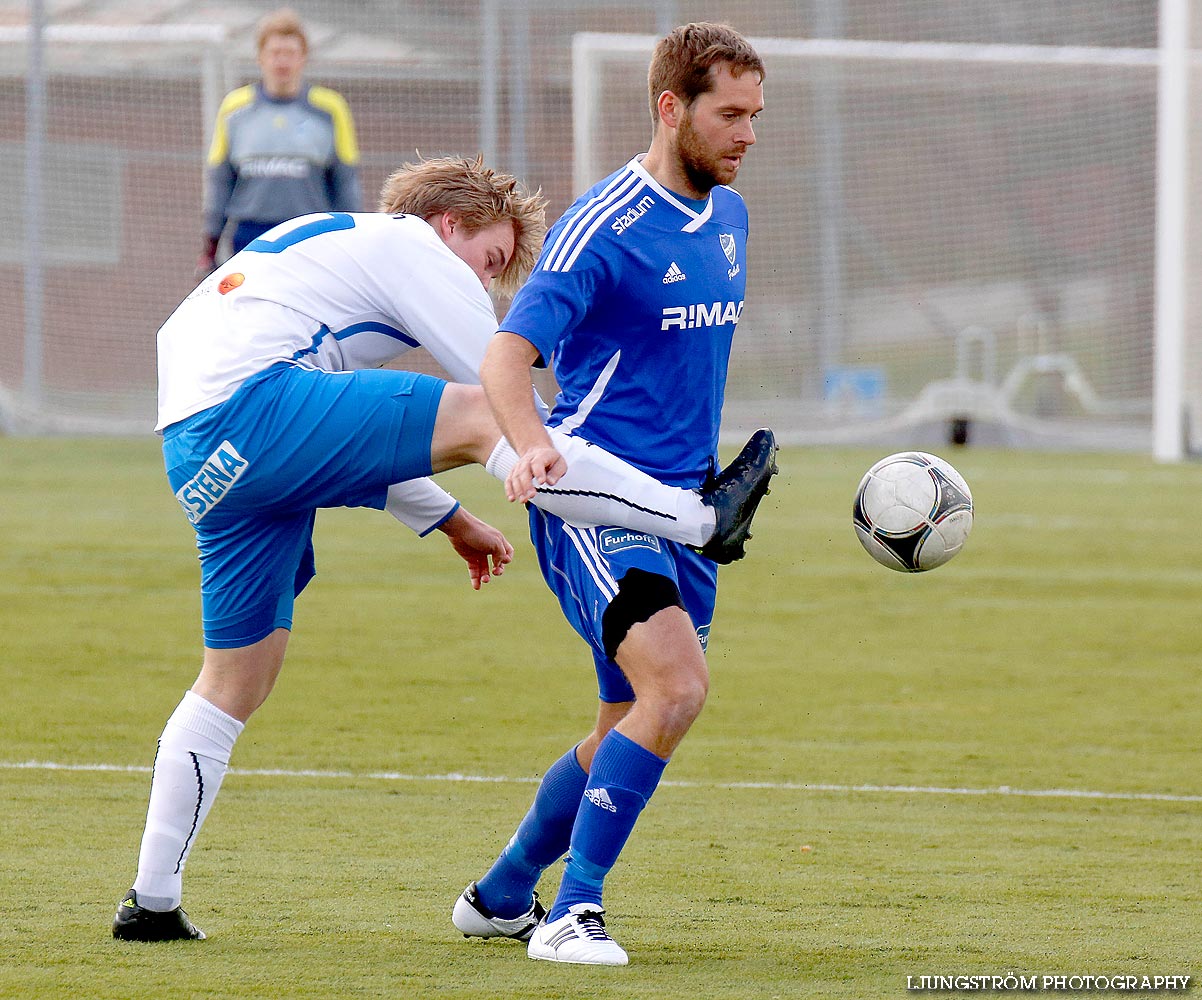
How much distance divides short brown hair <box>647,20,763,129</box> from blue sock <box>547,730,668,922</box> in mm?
1370

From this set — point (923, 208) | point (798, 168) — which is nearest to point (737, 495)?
point (798, 168)

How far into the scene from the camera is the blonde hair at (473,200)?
4.25 meters

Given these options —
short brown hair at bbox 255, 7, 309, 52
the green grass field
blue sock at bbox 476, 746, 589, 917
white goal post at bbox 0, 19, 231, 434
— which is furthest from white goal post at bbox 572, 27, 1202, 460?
blue sock at bbox 476, 746, 589, 917

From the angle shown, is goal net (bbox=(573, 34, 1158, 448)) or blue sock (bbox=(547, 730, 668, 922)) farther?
goal net (bbox=(573, 34, 1158, 448))

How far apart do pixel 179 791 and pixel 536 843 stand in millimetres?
783

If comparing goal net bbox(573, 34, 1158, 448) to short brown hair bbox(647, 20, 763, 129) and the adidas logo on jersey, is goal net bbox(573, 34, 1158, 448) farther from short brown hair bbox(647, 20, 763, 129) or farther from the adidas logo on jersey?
the adidas logo on jersey

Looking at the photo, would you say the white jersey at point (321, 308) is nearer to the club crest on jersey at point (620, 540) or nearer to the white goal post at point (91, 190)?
the club crest on jersey at point (620, 540)

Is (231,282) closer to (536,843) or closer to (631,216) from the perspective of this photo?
(631,216)

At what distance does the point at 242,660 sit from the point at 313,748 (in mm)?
2103

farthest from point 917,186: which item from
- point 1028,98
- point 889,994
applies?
point 889,994

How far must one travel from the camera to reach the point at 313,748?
6164mm

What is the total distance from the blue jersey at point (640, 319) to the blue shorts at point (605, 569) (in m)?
0.17

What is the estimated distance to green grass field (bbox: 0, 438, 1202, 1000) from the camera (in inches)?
154

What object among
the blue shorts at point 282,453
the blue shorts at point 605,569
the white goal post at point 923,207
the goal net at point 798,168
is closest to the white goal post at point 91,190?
the goal net at point 798,168
